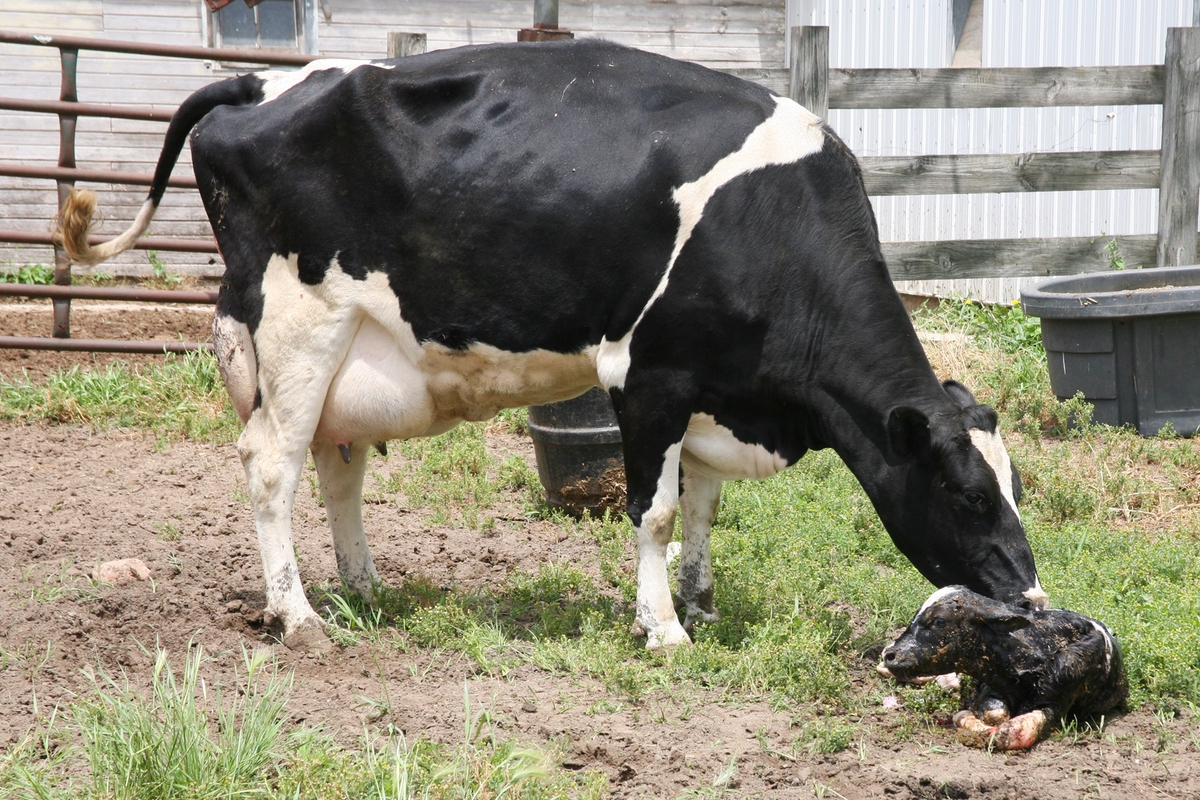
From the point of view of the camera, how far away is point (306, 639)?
14.0ft

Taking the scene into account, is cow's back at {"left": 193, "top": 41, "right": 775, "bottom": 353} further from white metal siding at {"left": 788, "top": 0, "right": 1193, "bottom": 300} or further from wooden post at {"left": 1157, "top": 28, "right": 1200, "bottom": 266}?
white metal siding at {"left": 788, "top": 0, "right": 1193, "bottom": 300}

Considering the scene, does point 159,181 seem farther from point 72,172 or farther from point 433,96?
point 72,172

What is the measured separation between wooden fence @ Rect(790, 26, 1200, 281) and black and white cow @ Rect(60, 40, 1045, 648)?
434 cm

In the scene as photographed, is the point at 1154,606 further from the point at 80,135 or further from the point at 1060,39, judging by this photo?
the point at 80,135

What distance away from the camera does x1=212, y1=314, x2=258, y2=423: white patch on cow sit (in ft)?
14.7

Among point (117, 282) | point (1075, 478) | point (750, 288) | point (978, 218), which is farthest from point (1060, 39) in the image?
point (117, 282)

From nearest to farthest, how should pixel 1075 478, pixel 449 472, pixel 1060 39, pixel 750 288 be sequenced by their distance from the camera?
pixel 750 288, pixel 1075 478, pixel 449 472, pixel 1060 39

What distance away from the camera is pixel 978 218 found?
431 inches

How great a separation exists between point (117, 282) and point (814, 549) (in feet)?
29.3

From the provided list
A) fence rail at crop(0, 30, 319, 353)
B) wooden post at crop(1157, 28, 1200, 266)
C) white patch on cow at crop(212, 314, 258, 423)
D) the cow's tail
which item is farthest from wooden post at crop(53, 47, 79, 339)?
wooden post at crop(1157, 28, 1200, 266)

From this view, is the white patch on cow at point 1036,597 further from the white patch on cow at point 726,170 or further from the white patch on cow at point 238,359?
the white patch on cow at point 238,359

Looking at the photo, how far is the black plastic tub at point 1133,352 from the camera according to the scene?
263 inches

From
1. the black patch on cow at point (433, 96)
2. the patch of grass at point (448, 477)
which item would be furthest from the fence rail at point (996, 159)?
the black patch on cow at point (433, 96)

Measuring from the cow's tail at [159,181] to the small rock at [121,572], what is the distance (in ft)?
4.08
